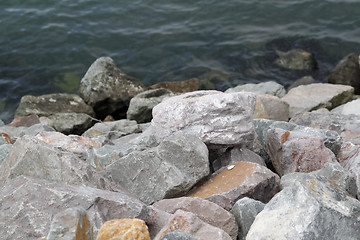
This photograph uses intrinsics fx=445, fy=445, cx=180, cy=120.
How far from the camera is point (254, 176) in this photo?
3.98m

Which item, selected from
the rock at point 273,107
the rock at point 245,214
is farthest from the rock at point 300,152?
the rock at point 273,107

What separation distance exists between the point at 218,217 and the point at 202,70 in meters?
8.56

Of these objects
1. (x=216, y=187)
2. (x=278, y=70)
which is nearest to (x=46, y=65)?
(x=278, y=70)

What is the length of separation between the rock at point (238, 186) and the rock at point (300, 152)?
1.81ft

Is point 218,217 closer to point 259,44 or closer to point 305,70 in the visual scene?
point 305,70

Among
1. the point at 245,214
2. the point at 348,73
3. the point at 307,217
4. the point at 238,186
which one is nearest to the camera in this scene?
the point at 307,217

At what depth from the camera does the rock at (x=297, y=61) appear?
11.4 metres

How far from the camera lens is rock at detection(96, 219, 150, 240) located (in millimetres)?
2656

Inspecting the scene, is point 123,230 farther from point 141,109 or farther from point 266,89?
point 266,89

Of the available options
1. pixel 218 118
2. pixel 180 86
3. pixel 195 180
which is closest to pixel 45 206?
pixel 195 180

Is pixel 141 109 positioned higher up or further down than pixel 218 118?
further down

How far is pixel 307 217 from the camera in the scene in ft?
8.66

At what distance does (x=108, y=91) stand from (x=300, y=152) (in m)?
6.20

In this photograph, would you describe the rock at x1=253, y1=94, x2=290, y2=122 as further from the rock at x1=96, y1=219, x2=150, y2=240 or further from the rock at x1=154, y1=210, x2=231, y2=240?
the rock at x1=96, y1=219, x2=150, y2=240
